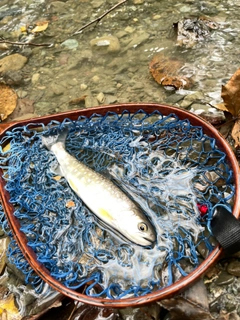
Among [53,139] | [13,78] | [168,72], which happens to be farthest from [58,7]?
[53,139]

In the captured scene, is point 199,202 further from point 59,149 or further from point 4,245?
point 4,245

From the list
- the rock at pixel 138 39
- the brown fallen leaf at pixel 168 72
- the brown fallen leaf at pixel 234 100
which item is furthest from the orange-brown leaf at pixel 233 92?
the rock at pixel 138 39

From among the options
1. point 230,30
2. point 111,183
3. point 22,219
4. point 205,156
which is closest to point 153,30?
point 230,30

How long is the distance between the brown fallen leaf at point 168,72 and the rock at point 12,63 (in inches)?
65.4

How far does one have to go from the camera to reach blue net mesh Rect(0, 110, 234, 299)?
214cm

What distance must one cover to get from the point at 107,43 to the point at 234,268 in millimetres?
3200

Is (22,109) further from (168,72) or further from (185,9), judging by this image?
(185,9)

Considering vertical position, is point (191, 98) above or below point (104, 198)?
below

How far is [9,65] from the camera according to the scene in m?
4.36

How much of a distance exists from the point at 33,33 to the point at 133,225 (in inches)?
146

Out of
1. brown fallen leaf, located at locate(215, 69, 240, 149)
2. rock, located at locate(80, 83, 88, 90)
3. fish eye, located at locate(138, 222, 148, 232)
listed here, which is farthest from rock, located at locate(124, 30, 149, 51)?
fish eye, located at locate(138, 222, 148, 232)

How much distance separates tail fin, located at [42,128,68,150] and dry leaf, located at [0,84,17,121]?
3.80 feet

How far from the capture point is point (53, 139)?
2.81 meters

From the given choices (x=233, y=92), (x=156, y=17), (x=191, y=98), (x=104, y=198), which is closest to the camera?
(x=104, y=198)
